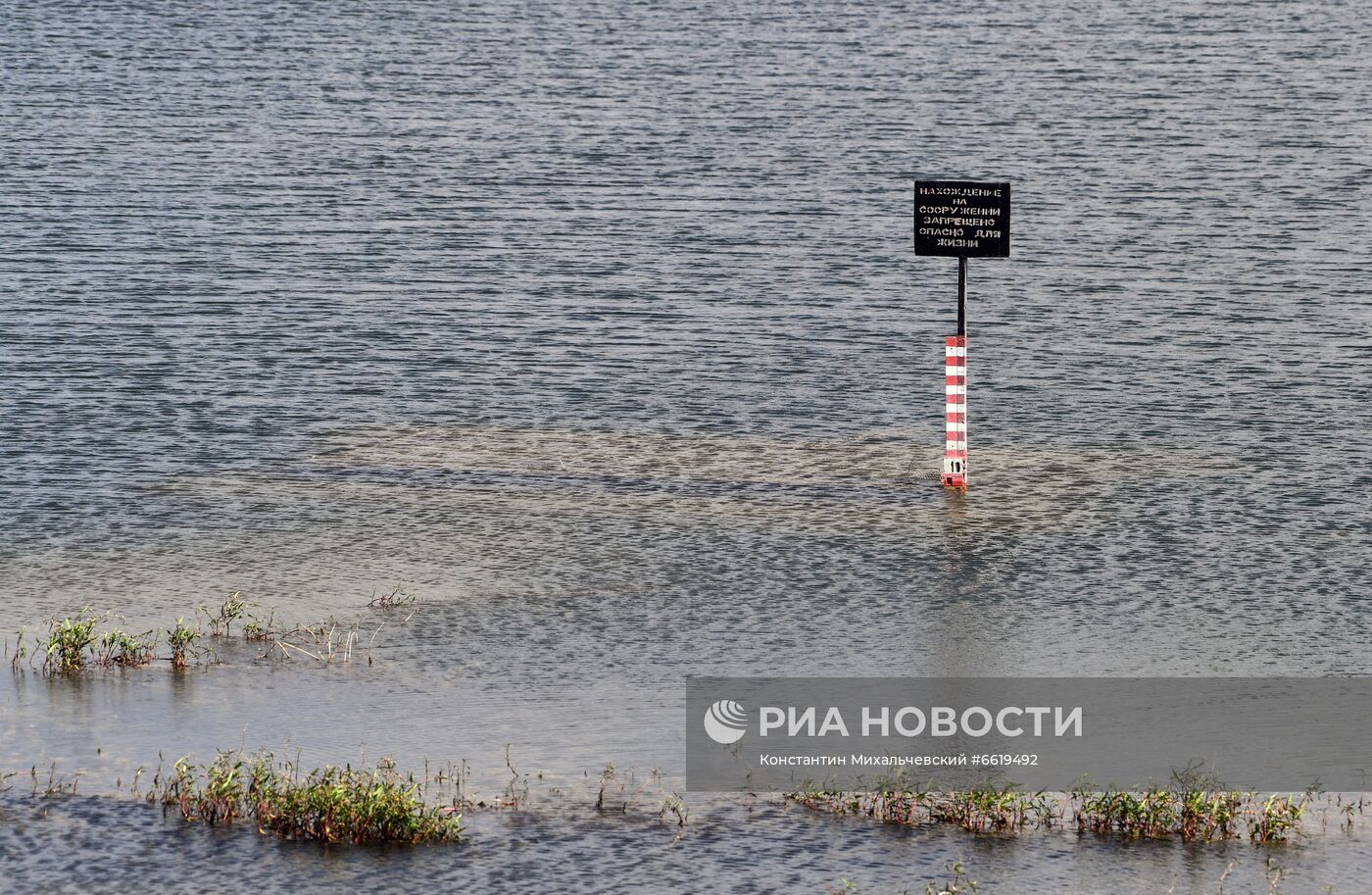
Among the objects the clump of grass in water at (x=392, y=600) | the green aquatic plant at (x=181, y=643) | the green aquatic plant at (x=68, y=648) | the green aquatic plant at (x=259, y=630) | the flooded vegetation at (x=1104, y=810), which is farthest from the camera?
the clump of grass in water at (x=392, y=600)

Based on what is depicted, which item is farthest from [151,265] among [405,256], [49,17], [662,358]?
[49,17]

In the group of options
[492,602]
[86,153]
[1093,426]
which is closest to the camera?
[492,602]

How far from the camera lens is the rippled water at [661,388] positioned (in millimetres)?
16688

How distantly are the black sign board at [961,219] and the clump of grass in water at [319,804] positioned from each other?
13.0 meters

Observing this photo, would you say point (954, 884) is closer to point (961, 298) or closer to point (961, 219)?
point (961, 298)

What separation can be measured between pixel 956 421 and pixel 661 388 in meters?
7.82

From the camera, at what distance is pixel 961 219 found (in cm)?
2467

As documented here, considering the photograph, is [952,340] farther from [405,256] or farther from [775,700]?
[405,256]

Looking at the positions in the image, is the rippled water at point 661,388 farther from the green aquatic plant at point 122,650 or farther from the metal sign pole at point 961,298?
the metal sign pole at point 961,298

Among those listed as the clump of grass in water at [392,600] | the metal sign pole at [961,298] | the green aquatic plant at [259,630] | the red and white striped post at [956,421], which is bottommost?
the green aquatic plant at [259,630]

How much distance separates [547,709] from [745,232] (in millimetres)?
31642

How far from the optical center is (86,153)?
181 ft

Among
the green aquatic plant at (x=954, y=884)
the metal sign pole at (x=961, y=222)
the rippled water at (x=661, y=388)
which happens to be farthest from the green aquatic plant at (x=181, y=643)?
the metal sign pole at (x=961, y=222)

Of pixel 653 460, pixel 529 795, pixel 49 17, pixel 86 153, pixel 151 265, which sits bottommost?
pixel 529 795
